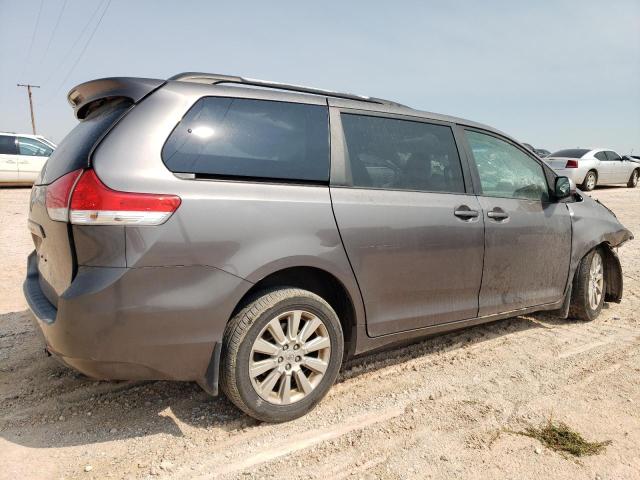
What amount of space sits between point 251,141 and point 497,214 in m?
1.96

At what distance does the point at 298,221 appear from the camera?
102 inches

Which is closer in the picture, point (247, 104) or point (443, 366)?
point (247, 104)

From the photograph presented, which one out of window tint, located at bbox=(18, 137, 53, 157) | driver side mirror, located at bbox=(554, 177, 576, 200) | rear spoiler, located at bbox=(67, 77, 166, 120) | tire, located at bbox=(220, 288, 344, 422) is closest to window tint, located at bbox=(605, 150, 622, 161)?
driver side mirror, located at bbox=(554, 177, 576, 200)

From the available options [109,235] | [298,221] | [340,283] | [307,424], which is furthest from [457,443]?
[109,235]

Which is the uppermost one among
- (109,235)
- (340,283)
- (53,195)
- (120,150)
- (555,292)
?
(120,150)

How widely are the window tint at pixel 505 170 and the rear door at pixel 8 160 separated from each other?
46.3 feet

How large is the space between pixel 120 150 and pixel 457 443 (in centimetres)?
221

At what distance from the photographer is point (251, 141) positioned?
2.56 metres

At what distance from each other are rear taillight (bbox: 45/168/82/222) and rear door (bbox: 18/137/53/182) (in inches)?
524

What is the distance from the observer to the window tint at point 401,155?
299 cm

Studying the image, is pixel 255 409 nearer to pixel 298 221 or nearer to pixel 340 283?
pixel 340 283

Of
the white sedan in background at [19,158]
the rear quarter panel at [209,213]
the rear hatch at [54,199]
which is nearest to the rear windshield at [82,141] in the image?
the rear hatch at [54,199]

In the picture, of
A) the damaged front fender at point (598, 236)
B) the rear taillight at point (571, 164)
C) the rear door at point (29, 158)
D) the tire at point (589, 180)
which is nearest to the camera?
the damaged front fender at point (598, 236)

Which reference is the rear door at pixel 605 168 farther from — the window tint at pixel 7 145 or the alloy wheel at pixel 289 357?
the window tint at pixel 7 145
